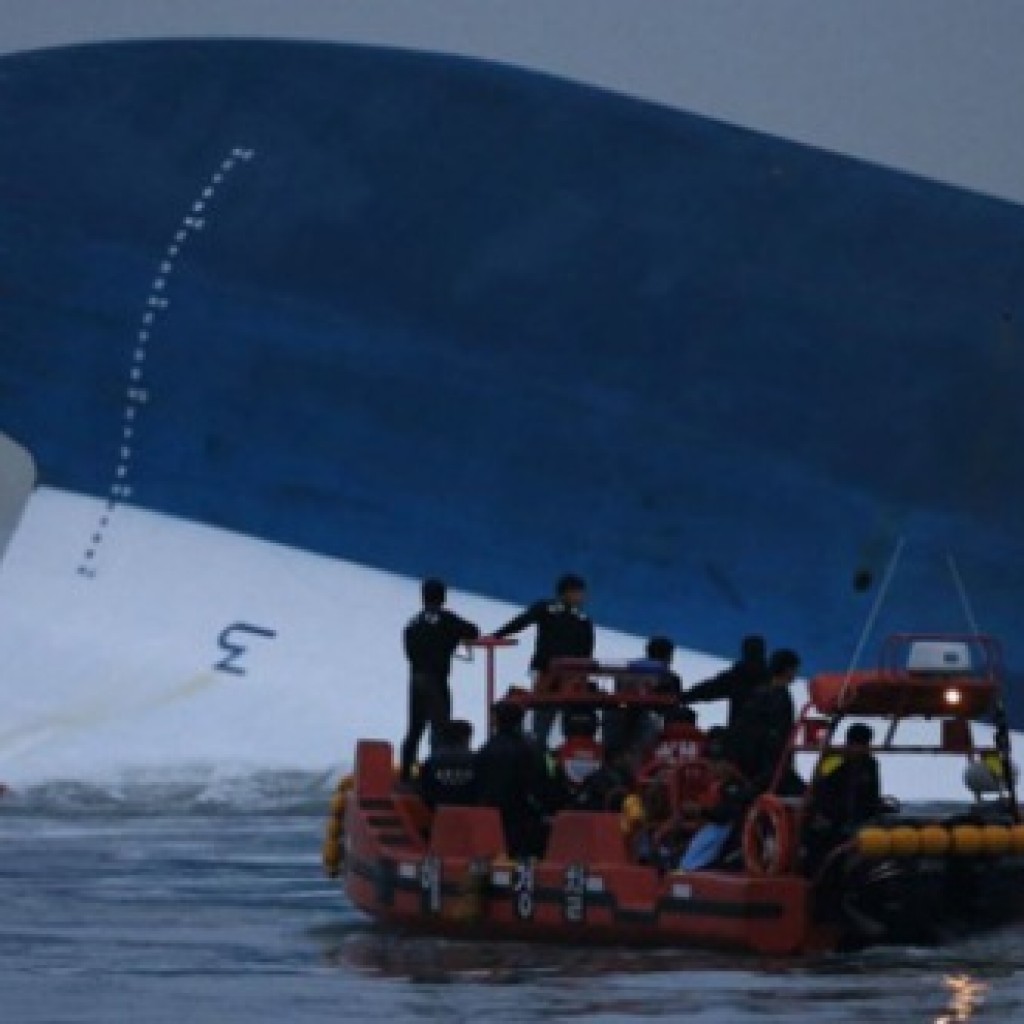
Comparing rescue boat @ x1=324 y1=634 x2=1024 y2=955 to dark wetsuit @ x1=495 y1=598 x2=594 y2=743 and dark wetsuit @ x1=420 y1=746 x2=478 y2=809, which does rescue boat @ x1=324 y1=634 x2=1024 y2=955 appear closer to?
dark wetsuit @ x1=420 y1=746 x2=478 y2=809

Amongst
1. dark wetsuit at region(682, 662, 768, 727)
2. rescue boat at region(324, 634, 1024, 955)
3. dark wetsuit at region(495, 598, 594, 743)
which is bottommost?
rescue boat at region(324, 634, 1024, 955)

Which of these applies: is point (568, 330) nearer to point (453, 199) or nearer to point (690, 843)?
point (453, 199)

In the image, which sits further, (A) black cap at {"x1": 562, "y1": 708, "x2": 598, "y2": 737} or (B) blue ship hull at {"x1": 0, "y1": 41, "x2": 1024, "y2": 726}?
(B) blue ship hull at {"x1": 0, "y1": 41, "x2": 1024, "y2": 726}

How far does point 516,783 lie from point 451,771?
544mm

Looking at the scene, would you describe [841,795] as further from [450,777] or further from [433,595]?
[433,595]

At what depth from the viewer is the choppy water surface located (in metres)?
15.1

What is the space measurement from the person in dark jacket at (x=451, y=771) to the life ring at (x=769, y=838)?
7.11 feet

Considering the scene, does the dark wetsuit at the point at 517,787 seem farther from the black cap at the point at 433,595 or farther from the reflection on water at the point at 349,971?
the black cap at the point at 433,595

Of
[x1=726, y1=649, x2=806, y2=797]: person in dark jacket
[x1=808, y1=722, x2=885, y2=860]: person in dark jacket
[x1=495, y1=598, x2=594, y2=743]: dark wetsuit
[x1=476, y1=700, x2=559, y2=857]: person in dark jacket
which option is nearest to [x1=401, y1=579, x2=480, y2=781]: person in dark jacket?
[x1=495, y1=598, x2=594, y2=743]: dark wetsuit

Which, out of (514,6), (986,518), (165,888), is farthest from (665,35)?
(165,888)

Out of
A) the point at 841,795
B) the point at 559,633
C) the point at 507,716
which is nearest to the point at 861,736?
the point at 841,795

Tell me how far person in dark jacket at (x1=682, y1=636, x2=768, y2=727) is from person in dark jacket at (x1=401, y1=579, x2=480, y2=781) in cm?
146

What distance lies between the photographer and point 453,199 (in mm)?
28109

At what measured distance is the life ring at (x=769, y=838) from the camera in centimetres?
1716
